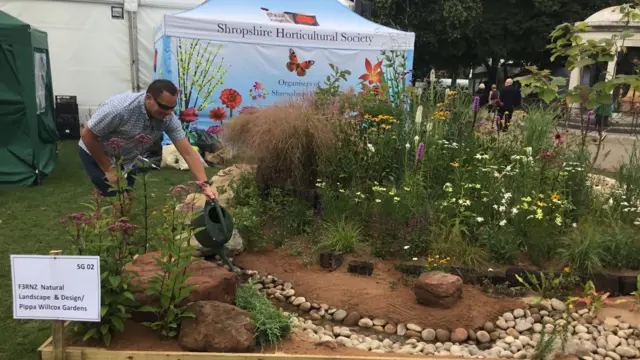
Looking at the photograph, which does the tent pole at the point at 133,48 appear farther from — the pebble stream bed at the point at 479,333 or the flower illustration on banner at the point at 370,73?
the pebble stream bed at the point at 479,333

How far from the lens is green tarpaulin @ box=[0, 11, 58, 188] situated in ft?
21.0

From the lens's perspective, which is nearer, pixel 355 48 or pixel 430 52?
pixel 355 48

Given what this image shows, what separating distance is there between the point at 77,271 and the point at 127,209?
0.97 m

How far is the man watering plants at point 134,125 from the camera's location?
3.18 metres

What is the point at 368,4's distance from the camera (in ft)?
37.2

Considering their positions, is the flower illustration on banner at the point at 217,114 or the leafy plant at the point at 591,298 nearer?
the leafy plant at the point at 591,298

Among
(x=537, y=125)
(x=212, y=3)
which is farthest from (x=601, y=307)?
(x=212, y=3)

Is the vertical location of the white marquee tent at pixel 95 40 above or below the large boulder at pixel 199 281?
above

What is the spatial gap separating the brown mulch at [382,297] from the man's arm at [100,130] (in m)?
1.29

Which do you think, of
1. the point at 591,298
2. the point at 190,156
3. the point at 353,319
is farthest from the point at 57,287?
the point at 591,298

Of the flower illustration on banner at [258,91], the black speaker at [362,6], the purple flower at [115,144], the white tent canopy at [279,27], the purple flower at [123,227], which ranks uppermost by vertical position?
the black speaker at [362,6]

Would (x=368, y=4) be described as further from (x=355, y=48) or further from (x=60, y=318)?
(x=60, y=318)

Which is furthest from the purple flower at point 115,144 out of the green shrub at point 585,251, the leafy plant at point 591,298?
the green shrub at point 585,251

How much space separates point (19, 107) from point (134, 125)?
4.23 m
